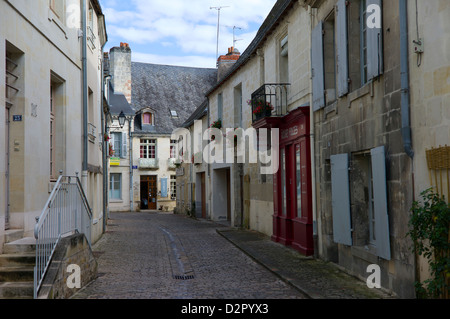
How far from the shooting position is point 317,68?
989 centimetres

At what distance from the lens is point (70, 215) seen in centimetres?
733

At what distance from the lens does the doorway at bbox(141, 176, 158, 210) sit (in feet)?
119

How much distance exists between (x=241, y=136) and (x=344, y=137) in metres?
8.79

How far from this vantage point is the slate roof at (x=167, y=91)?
3728cm

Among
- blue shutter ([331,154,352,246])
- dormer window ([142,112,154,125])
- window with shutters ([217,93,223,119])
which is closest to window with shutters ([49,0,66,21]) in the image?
blue shutter ([331,154,352,246])

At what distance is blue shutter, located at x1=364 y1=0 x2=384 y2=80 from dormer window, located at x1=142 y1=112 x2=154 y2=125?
3027cm

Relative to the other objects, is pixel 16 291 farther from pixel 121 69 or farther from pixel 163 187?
pixel 121 69

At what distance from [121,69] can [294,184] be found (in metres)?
26.7

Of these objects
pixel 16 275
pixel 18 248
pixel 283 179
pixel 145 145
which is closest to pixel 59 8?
pixel 18 248

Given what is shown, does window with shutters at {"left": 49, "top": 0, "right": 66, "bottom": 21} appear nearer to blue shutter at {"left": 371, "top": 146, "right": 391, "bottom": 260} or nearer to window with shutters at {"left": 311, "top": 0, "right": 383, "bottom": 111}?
window with shutters at {"left": 311, "top": 0, "right": 383, "bottom": 111}

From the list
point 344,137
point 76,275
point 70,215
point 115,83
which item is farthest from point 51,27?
point 115,83

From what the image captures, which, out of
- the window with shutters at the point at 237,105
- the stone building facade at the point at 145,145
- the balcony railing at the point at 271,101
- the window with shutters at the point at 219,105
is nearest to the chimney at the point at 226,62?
the window with shutters at the point at 219,105

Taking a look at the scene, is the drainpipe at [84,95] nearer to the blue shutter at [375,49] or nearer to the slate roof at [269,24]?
the slate roof at [269,24]
